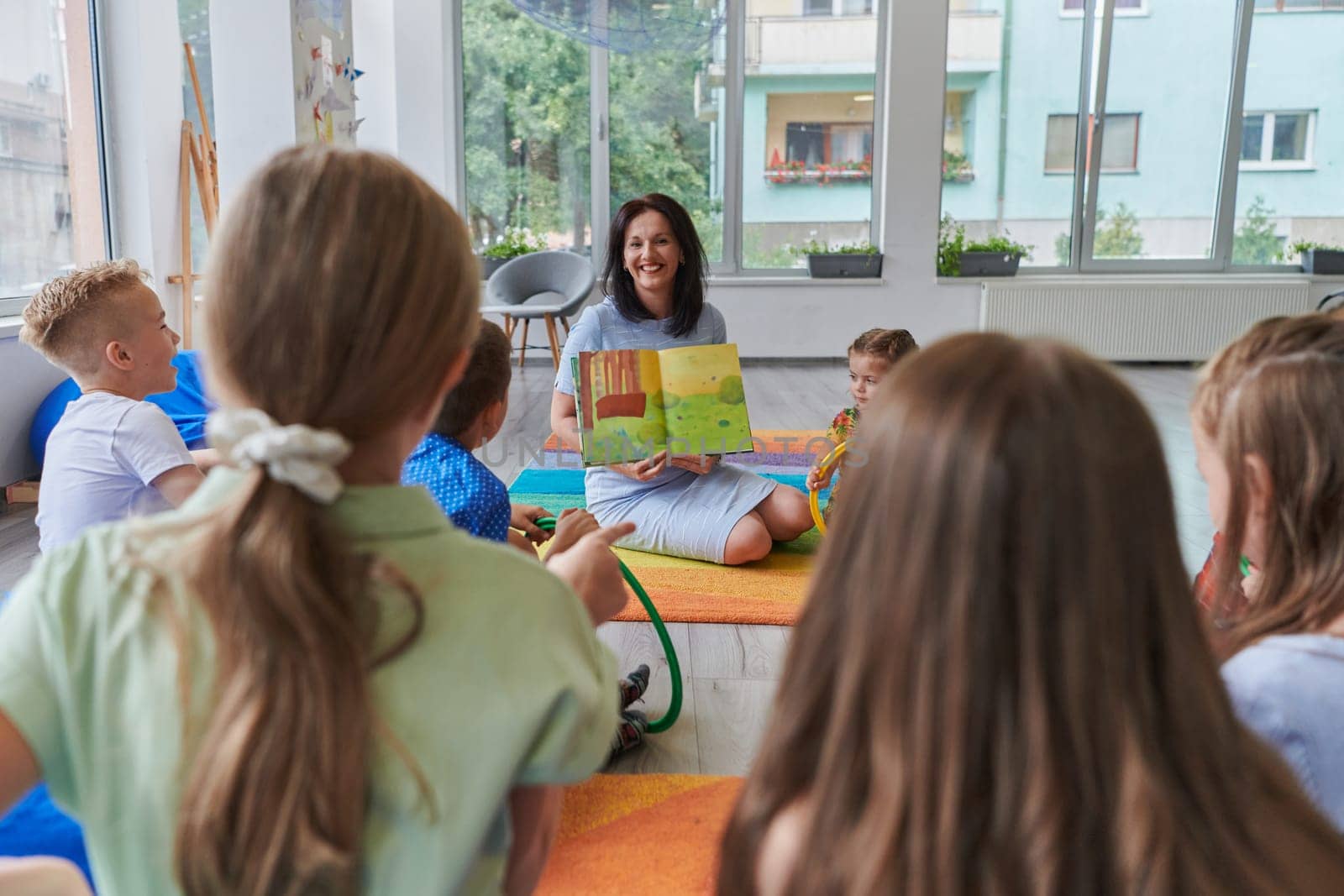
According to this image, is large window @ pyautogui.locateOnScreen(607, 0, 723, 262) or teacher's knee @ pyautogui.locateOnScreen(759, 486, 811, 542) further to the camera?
large window @ pyautogui.locateOnScreen(607, 0, 723, 262)

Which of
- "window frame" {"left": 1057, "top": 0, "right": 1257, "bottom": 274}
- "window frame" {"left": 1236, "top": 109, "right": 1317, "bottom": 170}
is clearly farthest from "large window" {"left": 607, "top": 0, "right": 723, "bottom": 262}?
"window frame" {"left": 1236, "top": 109, "right": 1317, "bottom": 170}

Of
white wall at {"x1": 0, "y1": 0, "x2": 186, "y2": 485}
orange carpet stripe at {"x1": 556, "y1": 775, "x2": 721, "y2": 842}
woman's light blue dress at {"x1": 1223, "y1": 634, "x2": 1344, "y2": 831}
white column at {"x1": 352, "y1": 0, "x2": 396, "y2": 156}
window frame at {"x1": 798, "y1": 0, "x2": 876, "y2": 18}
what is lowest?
orange carpet stripe at {"x1": 556, "y1": 775, "x2": 721, "y2": 842}

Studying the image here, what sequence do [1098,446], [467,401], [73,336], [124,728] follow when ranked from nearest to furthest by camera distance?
[1098,446] < [124,728] < [467,401] < [73,336]

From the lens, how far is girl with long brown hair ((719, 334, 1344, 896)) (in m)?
0.59

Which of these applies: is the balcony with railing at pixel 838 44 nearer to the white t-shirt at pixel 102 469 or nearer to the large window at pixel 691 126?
the large window at pixel 691 126

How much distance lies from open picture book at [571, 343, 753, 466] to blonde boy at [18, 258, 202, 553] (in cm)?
107

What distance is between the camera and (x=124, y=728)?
69cm

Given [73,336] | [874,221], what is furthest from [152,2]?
[874,221]

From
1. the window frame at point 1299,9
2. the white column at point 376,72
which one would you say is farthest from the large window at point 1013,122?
the white column at point 376,72

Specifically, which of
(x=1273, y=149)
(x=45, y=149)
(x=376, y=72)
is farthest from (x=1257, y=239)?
(x=45, y=149)

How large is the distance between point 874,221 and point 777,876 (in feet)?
23.6

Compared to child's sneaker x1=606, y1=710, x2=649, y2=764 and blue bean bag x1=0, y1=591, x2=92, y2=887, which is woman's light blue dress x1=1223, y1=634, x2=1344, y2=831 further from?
blue bean bag x1=0, y1=591, x2=92, y2=887

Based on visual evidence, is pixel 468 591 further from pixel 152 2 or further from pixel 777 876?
pixel 152 2

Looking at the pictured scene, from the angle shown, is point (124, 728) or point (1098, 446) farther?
point (124, 728)
